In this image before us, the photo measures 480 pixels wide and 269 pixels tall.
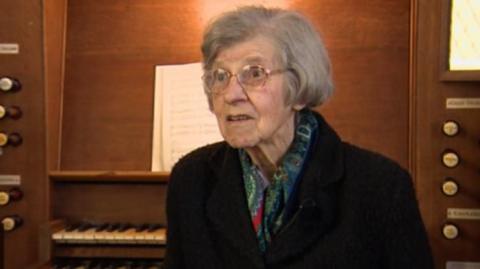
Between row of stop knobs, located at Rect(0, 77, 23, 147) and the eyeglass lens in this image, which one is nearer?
the eyeglass lens

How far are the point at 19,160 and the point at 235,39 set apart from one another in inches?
47.1

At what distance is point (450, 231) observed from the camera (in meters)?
1.85

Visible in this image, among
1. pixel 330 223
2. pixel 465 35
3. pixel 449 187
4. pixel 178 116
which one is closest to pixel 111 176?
pixel 178 116

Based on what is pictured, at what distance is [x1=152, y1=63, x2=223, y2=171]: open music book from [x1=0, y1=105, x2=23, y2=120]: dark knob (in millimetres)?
487

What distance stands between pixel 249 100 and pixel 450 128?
0.97 meters

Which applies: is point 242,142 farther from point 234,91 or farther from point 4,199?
point 4,199

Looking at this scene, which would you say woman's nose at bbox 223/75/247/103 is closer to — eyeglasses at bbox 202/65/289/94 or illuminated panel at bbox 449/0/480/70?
eyeglasses at bbox 202/65/289/94

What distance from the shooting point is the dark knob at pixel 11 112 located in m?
1.99

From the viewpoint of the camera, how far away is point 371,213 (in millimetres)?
1113

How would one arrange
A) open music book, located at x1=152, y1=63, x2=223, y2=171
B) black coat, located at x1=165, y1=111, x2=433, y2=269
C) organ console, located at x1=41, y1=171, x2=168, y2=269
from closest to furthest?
black coat, located at x1=165, y1=111, x2=433, y2=269 → organ console, located at x1=41, y1=171, x2=168, y2=269 → open music book, located at x1=152, y1=63, x2=223, y2=171

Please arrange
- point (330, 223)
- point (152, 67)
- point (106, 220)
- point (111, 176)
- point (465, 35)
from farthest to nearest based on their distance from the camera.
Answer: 1. point (152, 67)
2. point (106, 220)
3. point (111, 176)
4. point (465, 35)
5. point (330, 223)

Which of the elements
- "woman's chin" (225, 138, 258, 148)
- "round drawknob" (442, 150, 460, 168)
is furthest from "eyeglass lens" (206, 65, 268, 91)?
"round drawknob" (442, 150, 460, 168)

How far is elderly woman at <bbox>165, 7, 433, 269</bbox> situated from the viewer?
43.8 inches

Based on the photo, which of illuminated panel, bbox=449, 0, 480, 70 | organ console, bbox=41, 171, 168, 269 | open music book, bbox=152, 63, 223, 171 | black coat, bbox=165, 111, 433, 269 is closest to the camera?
black coat, bbox=165, 111, 433, 269
